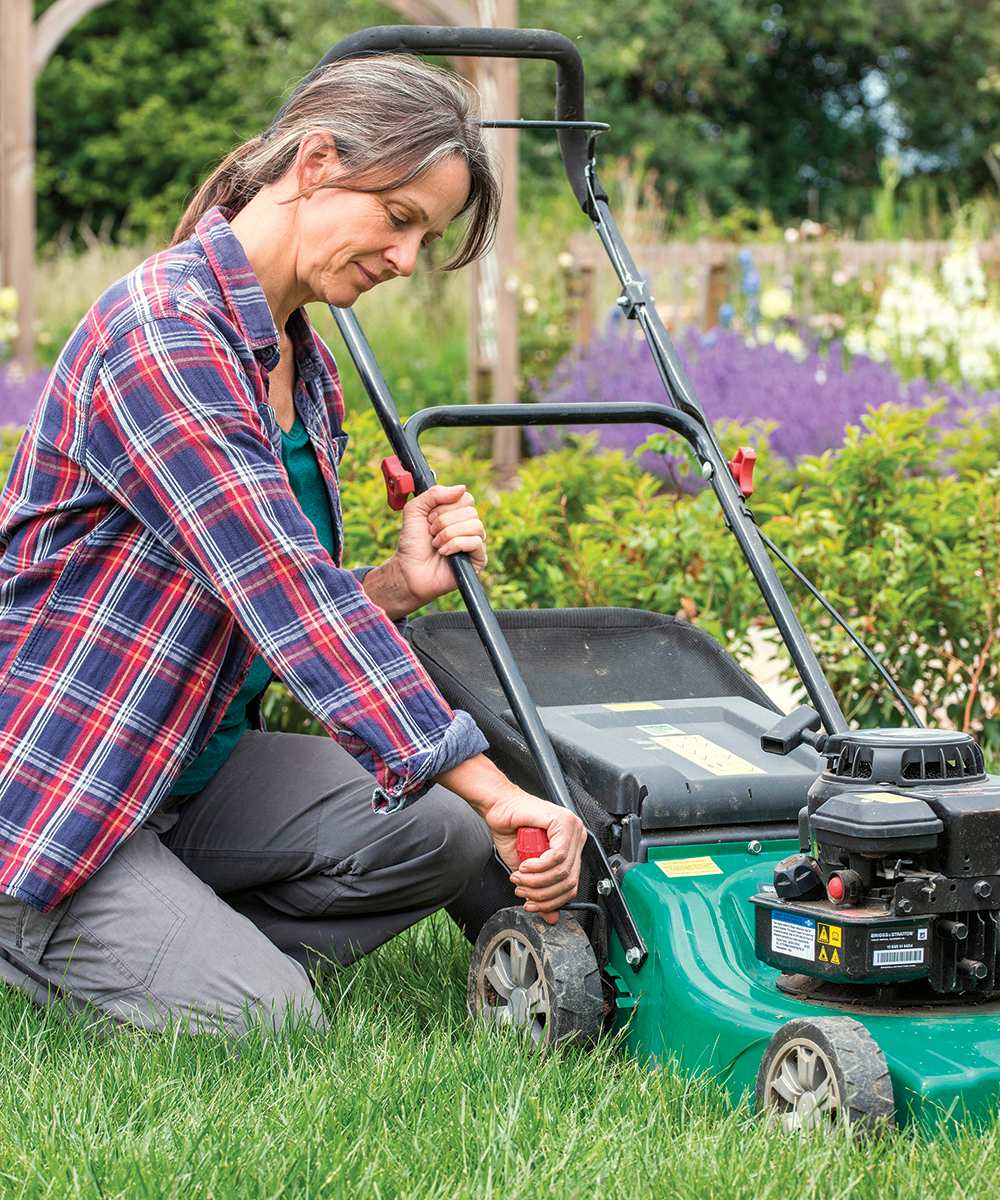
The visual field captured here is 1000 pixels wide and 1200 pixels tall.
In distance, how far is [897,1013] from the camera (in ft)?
5.52

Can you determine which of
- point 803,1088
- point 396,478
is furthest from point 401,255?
point 803,1088

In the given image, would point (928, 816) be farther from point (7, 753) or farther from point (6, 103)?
point (6, 103)

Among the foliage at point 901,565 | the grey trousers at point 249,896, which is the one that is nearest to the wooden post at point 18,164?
the foliage at point 901,565

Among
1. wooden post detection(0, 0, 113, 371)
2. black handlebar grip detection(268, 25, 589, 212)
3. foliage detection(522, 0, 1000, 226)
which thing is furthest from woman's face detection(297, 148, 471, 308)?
foliage detection(522, 0, 1000, 226)

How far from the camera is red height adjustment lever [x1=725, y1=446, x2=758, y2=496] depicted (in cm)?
Answer: 231

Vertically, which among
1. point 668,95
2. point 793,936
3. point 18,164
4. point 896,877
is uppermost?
point 668,95

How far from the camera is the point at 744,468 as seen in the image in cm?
234

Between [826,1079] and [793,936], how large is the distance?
185 millimetres

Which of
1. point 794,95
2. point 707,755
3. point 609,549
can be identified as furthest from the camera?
point 794,95

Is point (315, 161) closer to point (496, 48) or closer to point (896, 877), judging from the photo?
point (496, 48)

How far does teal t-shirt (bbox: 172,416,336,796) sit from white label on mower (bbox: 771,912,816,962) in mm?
895

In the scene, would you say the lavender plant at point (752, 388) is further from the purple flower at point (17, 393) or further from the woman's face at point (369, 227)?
the woman's face at point (369, 227)

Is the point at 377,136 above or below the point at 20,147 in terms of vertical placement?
below

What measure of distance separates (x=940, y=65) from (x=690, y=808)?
22225 millimetres
